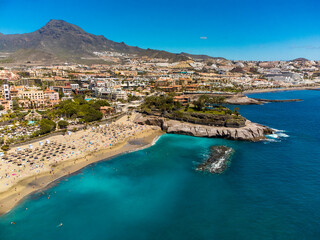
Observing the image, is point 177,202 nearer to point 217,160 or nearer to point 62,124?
point 217,160

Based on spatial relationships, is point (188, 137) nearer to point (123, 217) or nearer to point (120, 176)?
point (120, 176)

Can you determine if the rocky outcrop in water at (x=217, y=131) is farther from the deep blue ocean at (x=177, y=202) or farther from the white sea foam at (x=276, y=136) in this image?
the deep blue ocean at (x=177, y=202)

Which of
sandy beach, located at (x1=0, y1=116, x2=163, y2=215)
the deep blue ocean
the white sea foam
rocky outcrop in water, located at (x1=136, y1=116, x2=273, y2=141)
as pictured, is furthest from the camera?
rocky outcrop in water, located at (x1=136, y1=116, x2=273, y2=141)

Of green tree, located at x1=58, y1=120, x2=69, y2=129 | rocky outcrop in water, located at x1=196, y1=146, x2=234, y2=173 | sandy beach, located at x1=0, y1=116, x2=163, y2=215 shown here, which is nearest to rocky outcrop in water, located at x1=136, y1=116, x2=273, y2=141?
sandy beach, located at x1=0, y1=116, x2=163, y2=215

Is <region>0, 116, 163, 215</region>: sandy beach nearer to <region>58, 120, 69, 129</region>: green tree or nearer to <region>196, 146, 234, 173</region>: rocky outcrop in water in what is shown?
<region>58, 120, 69, 129</region>: green tree

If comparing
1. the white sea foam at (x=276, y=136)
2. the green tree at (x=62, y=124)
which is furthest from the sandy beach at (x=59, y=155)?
the white sea foam at (x=276, y=136)

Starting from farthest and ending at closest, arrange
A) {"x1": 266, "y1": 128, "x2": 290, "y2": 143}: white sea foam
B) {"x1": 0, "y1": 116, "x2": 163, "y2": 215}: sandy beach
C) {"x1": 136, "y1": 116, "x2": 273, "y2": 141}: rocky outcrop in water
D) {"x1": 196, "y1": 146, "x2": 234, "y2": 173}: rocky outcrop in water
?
{"x1": 136, "y1": 116, "x2": 273, "y2": 141}: rocky outcrop in water < {"x1": 266, "y1": 128, "x2": 290, "y2": 143}: white sea foam < {"x1": 196, "y1": 146, "x2": 234, "y2": 173}: rocky outcrop in water < {"x1": 0, "y1": 116, "x2": 163, "y2": 215}: sandy beach

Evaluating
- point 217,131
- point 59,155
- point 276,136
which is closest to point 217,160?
point 217,131
